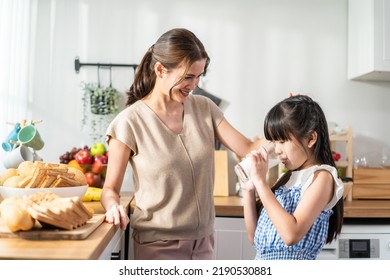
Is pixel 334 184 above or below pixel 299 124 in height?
below

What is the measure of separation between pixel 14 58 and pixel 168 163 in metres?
1.32

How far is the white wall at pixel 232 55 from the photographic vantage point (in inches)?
94.0

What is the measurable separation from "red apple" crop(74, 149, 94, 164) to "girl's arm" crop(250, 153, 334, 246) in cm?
125

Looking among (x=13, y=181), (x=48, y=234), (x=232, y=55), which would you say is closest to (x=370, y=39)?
(x=232, y=55)

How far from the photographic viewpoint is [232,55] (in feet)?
8.01

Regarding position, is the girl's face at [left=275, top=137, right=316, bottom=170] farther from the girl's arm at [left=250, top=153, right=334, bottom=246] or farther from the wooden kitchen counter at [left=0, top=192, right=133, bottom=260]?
the wooden kitchen counter at [left=0, top=192, right=133, bottom=260]

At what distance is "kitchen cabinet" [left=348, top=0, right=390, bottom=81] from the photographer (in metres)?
2.18

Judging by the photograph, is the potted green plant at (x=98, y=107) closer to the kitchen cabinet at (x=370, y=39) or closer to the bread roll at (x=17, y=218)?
the kitchen cabinet at (x=370, y=39)

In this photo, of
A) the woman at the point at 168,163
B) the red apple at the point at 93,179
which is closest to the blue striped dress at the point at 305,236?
the woman at the point at 168,163

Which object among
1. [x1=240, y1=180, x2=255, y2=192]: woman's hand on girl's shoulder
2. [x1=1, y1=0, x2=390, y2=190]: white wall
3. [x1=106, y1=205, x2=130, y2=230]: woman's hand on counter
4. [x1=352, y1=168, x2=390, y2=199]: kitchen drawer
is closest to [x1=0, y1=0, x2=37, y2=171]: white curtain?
[x1=1, y1=0, x2=390, y2=190]: white wall

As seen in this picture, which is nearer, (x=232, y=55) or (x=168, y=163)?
(x=168, y=163)

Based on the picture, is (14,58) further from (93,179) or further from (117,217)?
(117,217)

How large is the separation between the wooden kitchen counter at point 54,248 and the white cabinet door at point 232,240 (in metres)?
1.06
